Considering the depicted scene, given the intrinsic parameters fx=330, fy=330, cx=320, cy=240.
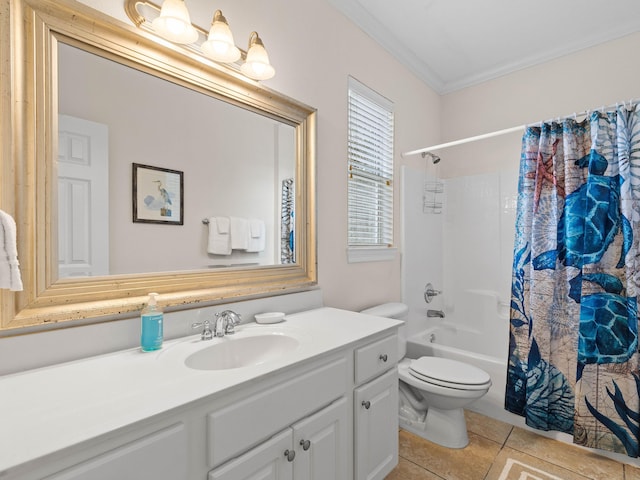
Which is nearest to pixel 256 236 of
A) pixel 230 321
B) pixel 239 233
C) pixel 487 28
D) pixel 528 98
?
pixel 239 233

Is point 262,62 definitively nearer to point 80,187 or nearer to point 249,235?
point 249,235

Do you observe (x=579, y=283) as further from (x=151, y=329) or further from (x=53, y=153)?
(x=53, y=153)

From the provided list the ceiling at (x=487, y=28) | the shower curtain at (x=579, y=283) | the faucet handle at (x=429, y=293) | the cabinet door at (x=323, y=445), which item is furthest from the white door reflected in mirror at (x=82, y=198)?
the faucet handle at (x=429, y=293)

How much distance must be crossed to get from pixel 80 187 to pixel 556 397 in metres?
2.50

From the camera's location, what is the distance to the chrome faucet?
1.27m

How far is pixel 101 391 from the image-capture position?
0.81 metres

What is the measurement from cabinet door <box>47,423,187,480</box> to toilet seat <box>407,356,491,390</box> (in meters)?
1.46

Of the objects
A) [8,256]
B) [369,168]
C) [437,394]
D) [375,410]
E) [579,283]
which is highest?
[369,168]

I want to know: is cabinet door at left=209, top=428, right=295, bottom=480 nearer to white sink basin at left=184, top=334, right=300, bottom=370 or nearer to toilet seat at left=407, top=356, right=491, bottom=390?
white sink basin at left=184, top=334, right=300, bottom=370

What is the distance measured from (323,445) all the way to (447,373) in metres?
1.04

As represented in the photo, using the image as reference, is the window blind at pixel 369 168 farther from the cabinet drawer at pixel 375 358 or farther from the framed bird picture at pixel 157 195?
the framed bird picture at pixel 157 195

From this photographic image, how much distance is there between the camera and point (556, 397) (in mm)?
1873

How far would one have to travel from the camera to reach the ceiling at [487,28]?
2.00 meters

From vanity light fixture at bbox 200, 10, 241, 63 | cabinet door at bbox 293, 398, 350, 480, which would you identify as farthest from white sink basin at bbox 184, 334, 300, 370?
vanity light fixture at bbox 200, 10, 241, 63
